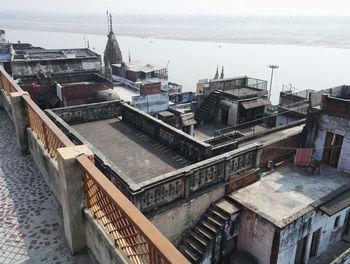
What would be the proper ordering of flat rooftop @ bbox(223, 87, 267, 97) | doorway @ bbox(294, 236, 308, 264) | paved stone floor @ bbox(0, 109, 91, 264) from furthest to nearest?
flat rooftop @ bbox(223, 87, 267, 97), doorway @ bbox(294, 236, 308, 264), paved stone floor @ bbox(0, 109, 91, 264)

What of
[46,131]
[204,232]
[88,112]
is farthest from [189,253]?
[88,112]

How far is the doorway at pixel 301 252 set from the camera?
1440 cm

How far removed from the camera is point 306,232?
13.7 metres

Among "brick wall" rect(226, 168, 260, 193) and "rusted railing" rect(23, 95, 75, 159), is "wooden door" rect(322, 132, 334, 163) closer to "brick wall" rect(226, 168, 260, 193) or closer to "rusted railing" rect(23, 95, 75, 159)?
"brick wall" rect(226, 168, 260, 193)

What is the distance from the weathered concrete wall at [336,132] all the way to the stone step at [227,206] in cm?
851

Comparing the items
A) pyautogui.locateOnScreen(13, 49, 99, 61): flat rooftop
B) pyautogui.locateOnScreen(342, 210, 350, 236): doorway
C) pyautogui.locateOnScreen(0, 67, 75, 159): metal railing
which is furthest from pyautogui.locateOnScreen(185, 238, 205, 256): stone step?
pyautogui.locateOnScreen(13, 49, 99, 61): flat rooftop

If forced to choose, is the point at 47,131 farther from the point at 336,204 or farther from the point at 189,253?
the point at 336,204

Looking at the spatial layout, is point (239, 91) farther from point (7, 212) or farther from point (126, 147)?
point (7, 212)

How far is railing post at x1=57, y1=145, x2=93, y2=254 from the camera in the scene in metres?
5.64

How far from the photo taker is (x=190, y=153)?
1289 cm

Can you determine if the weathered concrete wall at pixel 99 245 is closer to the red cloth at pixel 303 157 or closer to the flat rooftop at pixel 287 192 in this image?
the flat rooftop at pixel 287 192

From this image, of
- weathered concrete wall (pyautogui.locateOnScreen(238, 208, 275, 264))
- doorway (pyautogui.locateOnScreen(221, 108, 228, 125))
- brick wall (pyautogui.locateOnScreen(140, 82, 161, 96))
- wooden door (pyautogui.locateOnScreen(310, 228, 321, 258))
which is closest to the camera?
weathered concrete wall (pyautogui.locateOnScreen(238, 208, 275, 264))

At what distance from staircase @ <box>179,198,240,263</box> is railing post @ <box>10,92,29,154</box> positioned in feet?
23.2

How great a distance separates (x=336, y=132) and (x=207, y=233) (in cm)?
1084
